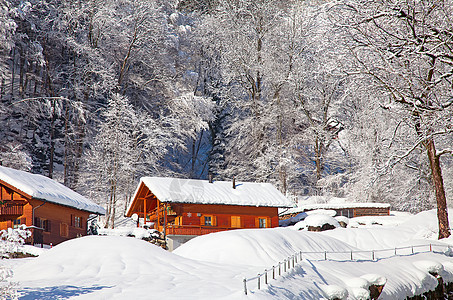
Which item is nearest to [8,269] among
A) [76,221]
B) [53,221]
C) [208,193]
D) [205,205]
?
[53,221]

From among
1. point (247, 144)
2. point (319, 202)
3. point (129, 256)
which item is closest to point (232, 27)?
point (247, 144)

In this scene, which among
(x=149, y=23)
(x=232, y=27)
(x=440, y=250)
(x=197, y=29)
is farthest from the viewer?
(x=197, y=29)

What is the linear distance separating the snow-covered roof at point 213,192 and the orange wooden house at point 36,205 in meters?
4.94

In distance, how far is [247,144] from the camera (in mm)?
46375

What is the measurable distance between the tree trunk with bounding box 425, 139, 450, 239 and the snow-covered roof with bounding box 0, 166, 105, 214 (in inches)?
765

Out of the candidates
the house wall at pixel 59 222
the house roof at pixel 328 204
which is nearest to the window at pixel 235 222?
the house roof at pixel 328 204

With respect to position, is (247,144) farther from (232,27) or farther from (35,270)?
(35,270)

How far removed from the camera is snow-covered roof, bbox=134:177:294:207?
99.8 ft

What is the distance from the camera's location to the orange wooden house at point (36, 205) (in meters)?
23.8

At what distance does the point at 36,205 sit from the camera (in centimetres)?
2497

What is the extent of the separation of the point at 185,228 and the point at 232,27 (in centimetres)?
2272

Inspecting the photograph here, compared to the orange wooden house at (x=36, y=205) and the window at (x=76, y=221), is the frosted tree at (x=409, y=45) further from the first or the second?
the window at (x=76, y=221)

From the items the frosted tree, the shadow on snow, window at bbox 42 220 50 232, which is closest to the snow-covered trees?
window at bbox 42 220 50 232

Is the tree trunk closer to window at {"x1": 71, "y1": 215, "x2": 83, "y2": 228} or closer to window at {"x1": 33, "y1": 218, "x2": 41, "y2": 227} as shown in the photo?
window at {"x1": 33, "y1": 218, "x2": 41, "y2": 227}
